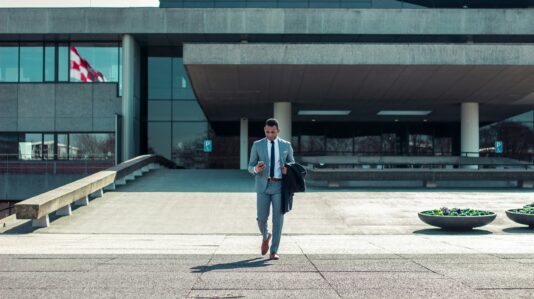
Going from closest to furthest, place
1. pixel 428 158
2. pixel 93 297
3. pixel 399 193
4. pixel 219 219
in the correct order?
pixel 93 297 < pixel 219 219 < pixel 399 193 < pixel 428 158

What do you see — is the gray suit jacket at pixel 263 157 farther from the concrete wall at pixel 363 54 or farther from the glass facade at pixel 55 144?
the glass facade at pixel 55 144

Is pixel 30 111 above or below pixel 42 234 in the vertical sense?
above

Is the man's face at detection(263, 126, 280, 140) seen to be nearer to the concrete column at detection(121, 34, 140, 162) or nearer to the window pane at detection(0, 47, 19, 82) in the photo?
the concrete column at detection(121, 34, 140, 162)

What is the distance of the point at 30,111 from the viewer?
32938 mm

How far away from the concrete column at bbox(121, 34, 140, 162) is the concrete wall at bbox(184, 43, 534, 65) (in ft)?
30.1

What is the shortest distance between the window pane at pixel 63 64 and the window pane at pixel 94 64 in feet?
1.02

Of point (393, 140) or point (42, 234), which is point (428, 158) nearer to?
point (393, 140)

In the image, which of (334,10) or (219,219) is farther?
(334,10)

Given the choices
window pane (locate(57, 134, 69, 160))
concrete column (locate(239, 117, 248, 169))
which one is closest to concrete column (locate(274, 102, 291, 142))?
concrete column (locate(239, 117, 248, 169))

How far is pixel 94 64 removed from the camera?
109ft

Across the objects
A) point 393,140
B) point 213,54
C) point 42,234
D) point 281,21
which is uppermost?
point 281,21

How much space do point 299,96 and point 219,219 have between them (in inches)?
628

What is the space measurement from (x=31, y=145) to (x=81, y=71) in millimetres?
5367

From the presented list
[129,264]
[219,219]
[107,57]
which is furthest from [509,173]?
[107,57]
